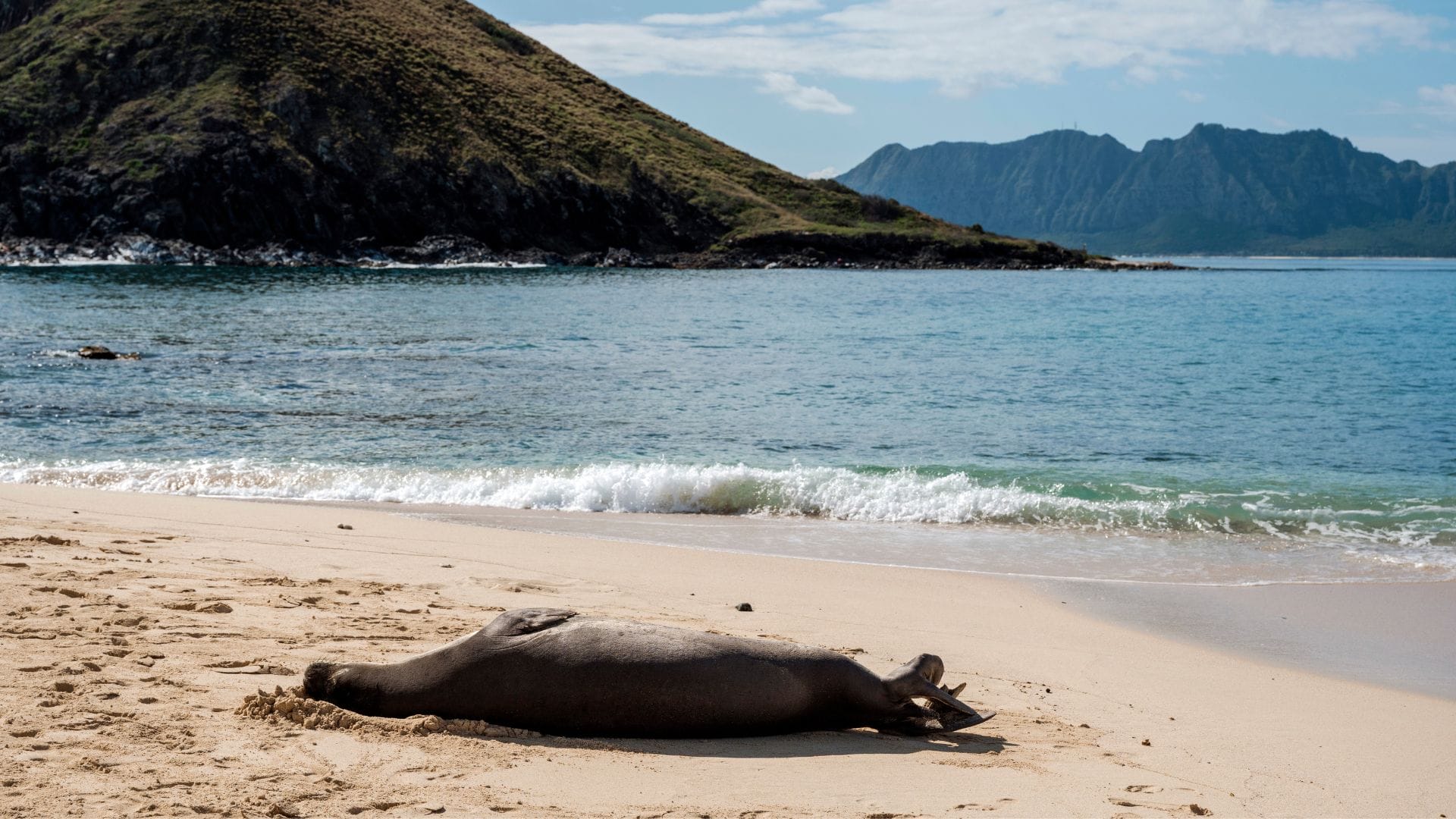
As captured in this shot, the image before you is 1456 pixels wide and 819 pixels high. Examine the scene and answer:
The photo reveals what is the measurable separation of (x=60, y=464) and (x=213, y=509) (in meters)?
5.07

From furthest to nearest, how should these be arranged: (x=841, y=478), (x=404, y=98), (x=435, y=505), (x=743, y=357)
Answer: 1. (x=404, y=98)
2. (x=743, y=357)
3. (x=841, y=478)
4. (x=435, y=505)

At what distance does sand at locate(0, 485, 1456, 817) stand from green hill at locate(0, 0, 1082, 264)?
3787 inches

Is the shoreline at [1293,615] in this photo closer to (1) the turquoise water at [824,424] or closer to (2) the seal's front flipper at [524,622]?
(1) the turquoise water at [824,424]

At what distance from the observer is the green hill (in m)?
95.8

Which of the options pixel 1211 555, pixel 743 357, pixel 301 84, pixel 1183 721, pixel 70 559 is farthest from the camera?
pixel 301 84

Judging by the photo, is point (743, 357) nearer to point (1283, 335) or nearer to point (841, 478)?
point (841, 478)

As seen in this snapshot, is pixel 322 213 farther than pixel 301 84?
No

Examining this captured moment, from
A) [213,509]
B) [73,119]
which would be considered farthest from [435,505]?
[73,119]

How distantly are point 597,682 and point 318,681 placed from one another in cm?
148

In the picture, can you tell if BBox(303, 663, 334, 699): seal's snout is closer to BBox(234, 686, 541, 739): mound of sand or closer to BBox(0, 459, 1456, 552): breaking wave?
BBox(234, 686, 541, 739): mound of sand

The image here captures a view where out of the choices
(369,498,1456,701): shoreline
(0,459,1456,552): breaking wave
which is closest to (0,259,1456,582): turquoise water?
(0,459,1456,552): breaking wave

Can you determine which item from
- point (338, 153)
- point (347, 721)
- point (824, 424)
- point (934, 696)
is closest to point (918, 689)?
point (934, 696)

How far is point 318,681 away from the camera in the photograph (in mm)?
5879

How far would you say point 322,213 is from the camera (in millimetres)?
100500
